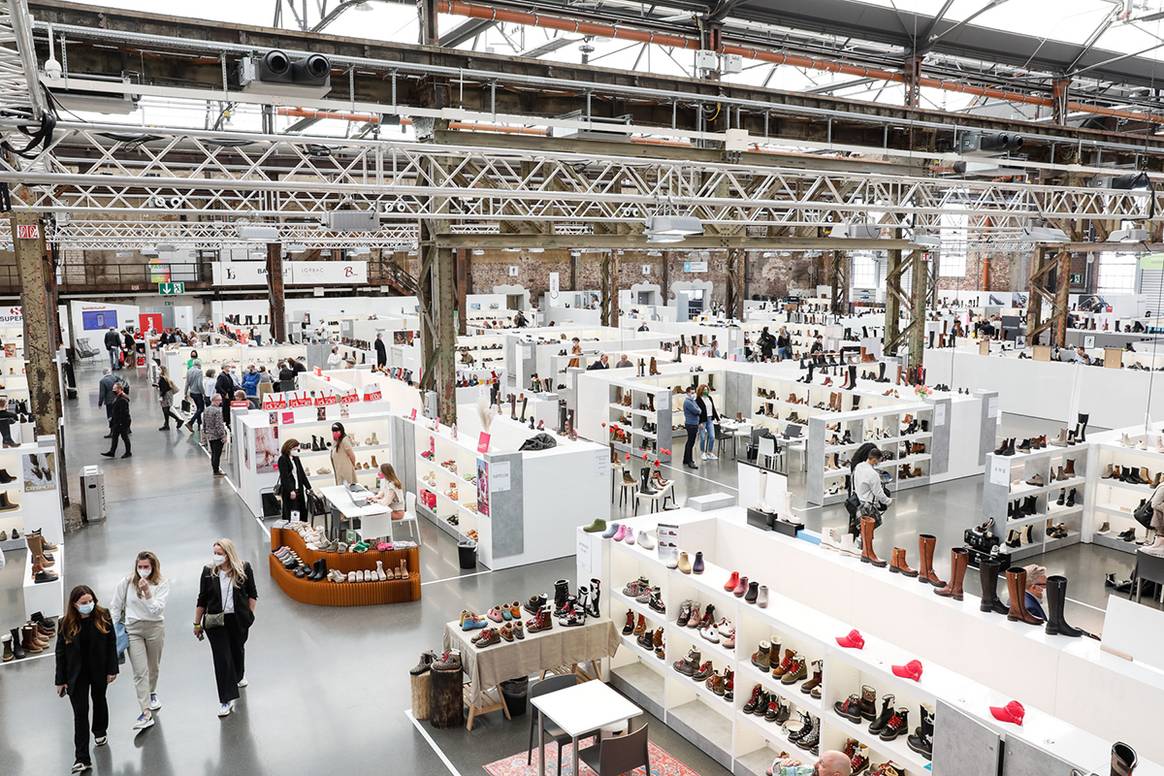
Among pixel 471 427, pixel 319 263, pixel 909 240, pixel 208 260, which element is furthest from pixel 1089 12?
pixel 208 260

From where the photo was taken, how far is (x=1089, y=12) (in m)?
12.7

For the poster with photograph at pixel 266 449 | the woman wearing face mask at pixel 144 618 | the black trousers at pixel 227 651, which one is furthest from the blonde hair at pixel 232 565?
the poster with photograph at pixel 266 449

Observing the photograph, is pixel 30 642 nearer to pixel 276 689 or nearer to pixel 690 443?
pixel 276 689

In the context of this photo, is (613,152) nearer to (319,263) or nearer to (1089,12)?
(1089,12)

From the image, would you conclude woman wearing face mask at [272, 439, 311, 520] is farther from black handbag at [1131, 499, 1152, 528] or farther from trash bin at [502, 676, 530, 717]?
black handbag at [1131, 499, 1152, 528]

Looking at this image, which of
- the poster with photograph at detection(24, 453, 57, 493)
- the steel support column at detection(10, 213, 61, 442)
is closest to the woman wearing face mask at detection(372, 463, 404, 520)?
the poster with photograph at detection(24, 453, 57, 493)

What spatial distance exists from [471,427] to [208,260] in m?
24.4

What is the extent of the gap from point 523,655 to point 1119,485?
327 inches

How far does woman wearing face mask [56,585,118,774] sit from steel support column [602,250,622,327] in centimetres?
2104

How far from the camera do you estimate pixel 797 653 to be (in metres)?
6.09

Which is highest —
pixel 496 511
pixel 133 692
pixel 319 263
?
pixel 319 263

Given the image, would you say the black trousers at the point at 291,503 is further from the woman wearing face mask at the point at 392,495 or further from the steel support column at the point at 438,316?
the steel support column at the point at 438,316

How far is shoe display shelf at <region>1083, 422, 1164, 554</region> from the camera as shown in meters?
10.5

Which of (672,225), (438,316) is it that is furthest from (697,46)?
(438,316)
